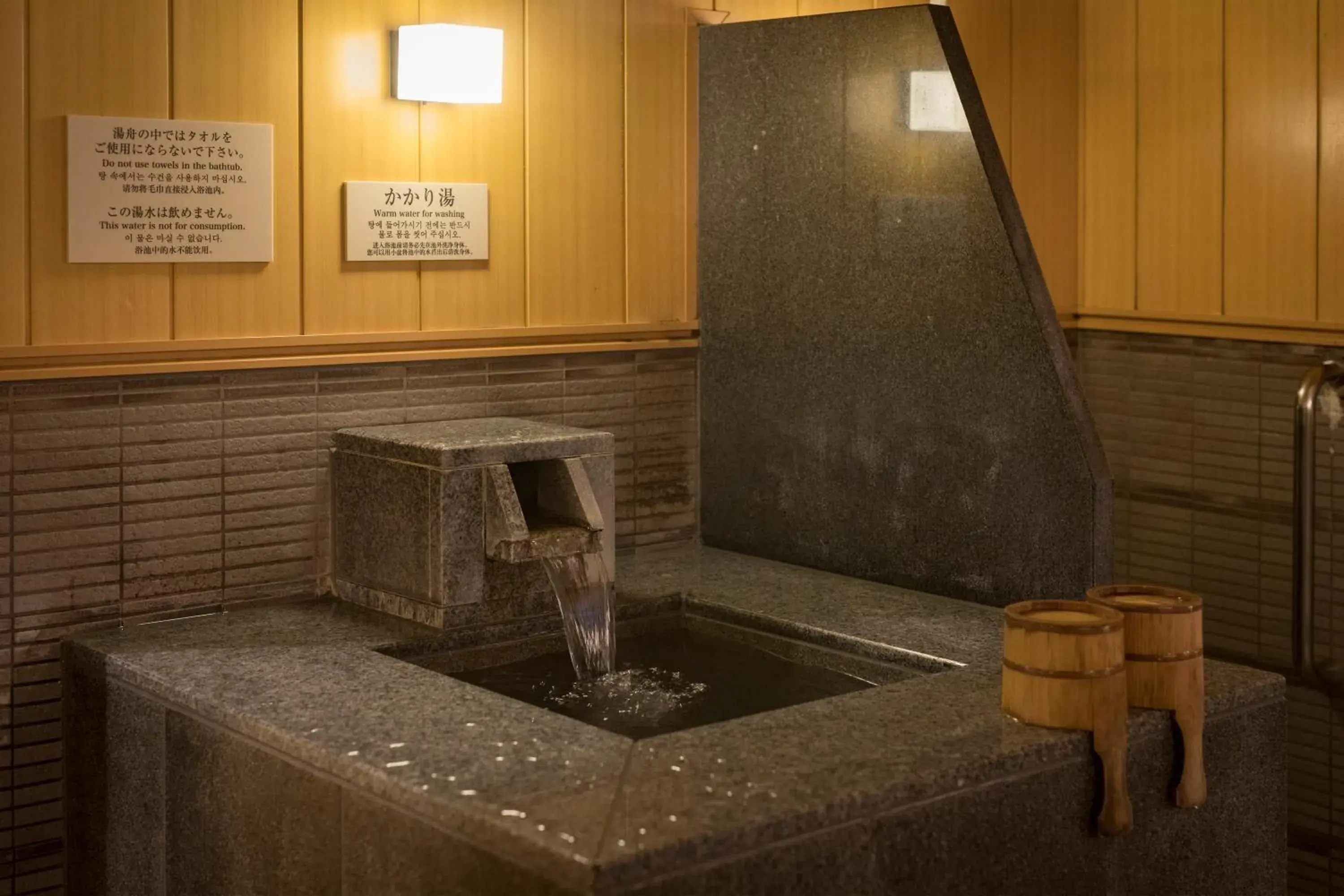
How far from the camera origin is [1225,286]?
5242 mm

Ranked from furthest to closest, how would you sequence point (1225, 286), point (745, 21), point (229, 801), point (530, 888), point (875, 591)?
point (1225, 286), point (745, 21), point (875, 591), point (229, 801), point (530, 888)

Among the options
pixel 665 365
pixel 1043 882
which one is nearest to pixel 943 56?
pixel 665 365

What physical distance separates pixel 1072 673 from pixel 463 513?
1549 mm

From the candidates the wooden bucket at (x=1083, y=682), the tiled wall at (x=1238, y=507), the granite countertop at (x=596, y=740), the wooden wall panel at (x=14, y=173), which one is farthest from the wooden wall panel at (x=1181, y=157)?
the wooden wall panel at (x=14, y=173)

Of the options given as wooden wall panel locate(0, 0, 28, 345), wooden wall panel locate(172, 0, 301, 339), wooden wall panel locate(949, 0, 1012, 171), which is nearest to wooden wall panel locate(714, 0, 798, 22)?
wooden wall panel locate(949, 0, 1012, 171)

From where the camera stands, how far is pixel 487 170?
454 centimetres

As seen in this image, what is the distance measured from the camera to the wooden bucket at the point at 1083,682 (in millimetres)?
3049

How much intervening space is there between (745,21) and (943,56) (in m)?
0.93

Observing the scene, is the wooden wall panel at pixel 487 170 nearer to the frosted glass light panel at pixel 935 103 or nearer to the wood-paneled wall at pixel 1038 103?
the frosted glass light panel at pixel 935 103

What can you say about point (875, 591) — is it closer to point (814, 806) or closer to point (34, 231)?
point (814, 806)

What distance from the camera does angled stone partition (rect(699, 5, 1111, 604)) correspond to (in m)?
4.11

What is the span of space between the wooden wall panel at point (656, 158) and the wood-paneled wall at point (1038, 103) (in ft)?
2.50

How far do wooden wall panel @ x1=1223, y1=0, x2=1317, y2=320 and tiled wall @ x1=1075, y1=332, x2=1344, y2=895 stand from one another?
0.20 metres

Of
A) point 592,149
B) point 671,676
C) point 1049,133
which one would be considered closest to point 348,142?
point 592,149
